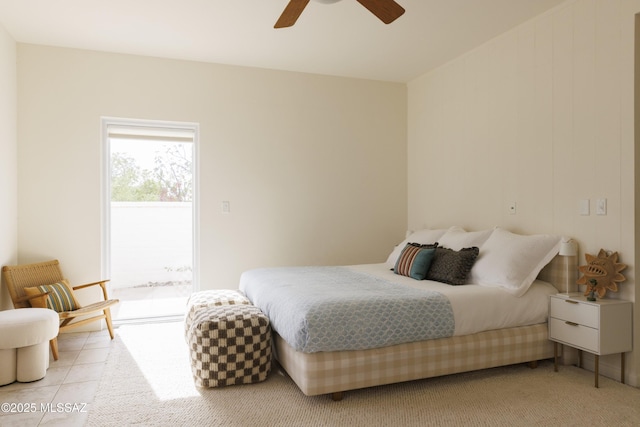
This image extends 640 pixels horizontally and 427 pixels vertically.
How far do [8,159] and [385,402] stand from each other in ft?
11.9

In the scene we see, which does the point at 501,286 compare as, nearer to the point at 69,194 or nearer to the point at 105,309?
the point at 105,309

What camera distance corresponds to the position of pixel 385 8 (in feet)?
8.93

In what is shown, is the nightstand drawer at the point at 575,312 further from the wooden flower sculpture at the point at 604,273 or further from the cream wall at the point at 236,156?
the cream wall at the point at 236,156

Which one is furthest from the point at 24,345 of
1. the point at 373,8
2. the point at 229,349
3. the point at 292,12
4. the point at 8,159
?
the point at 373,8

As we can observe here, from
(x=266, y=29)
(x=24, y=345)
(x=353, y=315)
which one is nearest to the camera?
(x=353, y=315)

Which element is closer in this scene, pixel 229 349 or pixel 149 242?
pixel 229 349

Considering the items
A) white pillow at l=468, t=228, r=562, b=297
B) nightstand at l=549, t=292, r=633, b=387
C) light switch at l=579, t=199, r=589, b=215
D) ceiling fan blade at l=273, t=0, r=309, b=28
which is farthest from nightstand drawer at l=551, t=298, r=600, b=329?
ceiling fan blade at l=273, t=0, r=309, b=28

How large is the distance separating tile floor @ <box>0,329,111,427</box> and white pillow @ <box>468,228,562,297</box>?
275cm

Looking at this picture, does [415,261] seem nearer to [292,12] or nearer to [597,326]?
[597,326]

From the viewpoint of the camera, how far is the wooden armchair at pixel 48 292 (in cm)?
359

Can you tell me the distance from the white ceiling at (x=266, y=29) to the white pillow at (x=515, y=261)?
178cm

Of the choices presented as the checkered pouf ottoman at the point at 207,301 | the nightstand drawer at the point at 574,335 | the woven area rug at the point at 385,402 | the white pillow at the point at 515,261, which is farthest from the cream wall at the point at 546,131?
the checkered pouf ottoman at the point at 207,301

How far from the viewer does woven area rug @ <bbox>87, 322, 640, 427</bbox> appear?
2.45 m

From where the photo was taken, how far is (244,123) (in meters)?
4.83
